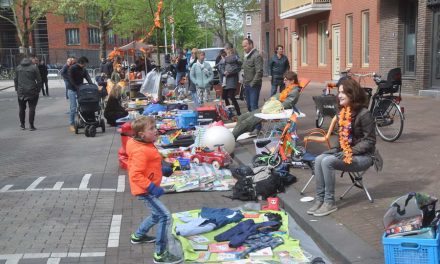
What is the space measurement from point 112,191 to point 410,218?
4.51 metres

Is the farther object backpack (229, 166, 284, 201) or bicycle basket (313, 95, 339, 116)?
bicycle basket (313, 95, 339, 116)

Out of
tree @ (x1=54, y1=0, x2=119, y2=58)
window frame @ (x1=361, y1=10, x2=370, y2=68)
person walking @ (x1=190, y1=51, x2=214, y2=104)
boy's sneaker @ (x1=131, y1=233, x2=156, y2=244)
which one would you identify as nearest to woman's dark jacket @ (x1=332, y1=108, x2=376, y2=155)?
boy's sneaker @ (x1=131, y1=233, x2=156, y2=244)

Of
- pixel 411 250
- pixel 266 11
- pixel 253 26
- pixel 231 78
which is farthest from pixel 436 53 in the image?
pixel 253 26

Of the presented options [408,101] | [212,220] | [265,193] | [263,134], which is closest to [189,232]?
[212,220]

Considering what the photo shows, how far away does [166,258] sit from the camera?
4.69 m

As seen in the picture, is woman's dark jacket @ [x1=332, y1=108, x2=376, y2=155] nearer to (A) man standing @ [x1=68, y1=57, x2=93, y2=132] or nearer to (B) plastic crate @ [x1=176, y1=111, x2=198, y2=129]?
(B) plastic crate @ [x1=176, y1=111, x2=198, y2=129]

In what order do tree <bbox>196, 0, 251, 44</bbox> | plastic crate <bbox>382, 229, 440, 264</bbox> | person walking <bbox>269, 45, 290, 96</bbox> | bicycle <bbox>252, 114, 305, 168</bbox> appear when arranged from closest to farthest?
plastic crate <bbox>382, 229, 440, 264</bbox> → bicycle <bbox>252, 114, 305, 168</bbox> → person walking <bbox>269, 45, 290, 96</bbox> → tree <bbox>196, 0, 251, 44</bbox>

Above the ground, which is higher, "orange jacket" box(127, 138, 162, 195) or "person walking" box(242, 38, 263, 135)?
"person walking" box(242, 38, 263, 135)

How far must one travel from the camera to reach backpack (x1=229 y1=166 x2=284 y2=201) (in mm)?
6723

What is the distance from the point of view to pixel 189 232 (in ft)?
17.1

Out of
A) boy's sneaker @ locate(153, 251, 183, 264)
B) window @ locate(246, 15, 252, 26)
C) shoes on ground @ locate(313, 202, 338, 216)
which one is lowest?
boy's sneaker @ locate(153, 251, 183, 264)

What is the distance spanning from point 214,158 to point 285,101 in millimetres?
1911

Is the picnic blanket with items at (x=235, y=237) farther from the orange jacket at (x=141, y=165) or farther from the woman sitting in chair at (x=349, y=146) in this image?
the orange jacket at (x=141, y=165)

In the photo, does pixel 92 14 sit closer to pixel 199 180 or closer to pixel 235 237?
pixel 199 180
